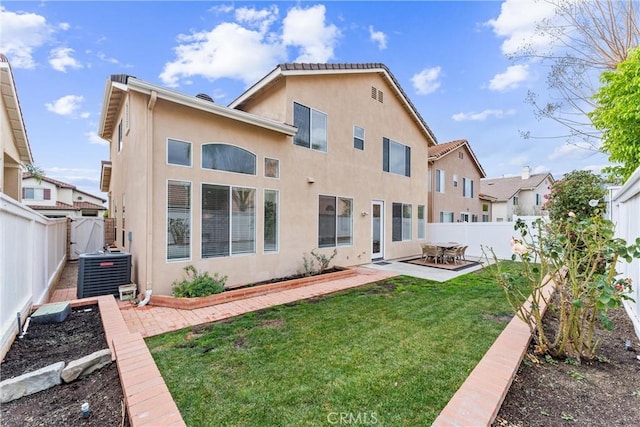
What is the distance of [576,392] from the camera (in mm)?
3203

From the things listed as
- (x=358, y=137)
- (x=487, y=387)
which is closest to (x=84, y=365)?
(x=487, y=387)

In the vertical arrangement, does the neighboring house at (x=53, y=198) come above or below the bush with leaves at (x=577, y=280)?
above

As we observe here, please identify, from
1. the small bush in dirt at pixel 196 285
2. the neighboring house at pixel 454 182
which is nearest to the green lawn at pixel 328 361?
the small bush in dirt at pixel 196 285

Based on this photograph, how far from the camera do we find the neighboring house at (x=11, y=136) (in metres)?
7.80

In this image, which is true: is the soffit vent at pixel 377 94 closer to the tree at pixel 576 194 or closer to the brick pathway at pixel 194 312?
the tree at pixel 576 194

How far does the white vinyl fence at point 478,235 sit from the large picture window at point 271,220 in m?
10.7

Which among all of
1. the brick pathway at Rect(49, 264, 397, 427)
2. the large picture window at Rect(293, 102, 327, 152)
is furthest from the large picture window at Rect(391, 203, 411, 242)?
the large picture window at Rect(293, 102, 327, 152)

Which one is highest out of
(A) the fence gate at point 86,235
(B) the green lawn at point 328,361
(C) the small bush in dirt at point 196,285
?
(A) the fence gate at point 86,235

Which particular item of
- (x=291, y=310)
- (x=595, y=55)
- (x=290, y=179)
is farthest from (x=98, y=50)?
(x=595, y=55)

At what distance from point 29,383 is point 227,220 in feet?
16.7

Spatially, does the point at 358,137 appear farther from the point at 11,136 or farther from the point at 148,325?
the point at 11,136

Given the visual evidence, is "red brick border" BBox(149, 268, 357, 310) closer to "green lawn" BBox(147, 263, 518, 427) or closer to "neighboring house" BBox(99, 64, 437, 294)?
"neighboring house" BBox(99, 64, 437, 294)

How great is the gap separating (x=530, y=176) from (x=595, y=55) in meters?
27.4

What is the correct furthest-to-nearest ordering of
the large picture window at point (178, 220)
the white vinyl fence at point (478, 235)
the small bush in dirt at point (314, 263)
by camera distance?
the white vinyl fence at point (478, 235) → the small bush in dirt at point (314, 263) → the large picture window at point (178, 220)
